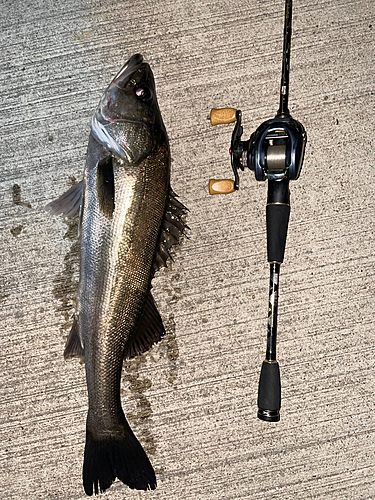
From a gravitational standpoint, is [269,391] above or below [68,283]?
below

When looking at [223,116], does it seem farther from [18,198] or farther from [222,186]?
[18,198]

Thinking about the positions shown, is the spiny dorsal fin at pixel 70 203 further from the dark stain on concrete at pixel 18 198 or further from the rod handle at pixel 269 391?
the rod handle at pixel 269 391

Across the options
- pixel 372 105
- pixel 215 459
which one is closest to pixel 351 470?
pixel 215 459

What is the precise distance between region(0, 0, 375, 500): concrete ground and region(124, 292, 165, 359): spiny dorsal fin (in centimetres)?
25

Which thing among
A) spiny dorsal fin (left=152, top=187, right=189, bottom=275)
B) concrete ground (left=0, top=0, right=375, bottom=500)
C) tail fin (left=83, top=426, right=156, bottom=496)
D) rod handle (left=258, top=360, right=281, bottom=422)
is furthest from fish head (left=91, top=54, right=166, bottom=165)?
tail fin (left=83, top=426, right=156, bottom=496)

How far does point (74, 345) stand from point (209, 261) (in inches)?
29.0

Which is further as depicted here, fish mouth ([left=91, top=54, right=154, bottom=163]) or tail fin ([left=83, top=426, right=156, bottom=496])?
tail fin ([left=83, top=426, right=156, bottom=496])

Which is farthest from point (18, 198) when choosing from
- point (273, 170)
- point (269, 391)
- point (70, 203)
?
point (269, 391)

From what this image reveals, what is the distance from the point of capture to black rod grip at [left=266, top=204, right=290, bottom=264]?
5.92 ft

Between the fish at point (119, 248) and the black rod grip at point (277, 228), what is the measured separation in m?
0.38

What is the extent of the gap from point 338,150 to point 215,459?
161 cm

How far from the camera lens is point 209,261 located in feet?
6.98

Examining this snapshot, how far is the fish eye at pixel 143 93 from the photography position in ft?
5.79

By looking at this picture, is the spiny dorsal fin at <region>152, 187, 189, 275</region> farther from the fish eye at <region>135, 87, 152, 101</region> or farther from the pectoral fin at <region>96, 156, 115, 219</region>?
the fish eye at <region>135, 87, 152, 101</region>
